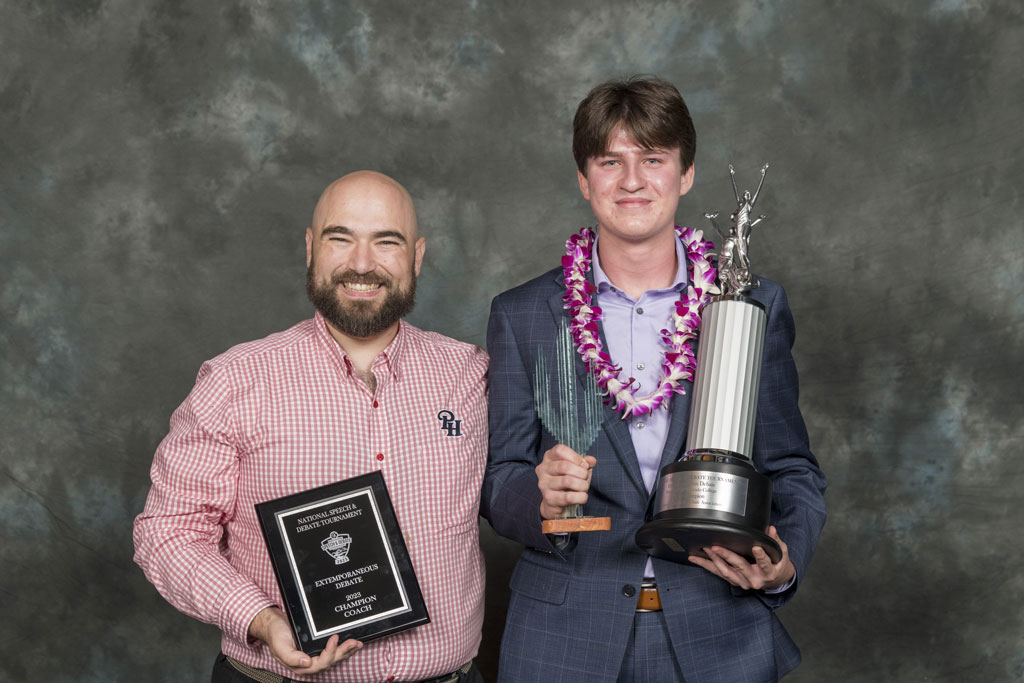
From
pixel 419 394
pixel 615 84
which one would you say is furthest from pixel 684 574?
pixel 615 84

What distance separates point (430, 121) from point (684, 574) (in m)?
2.68

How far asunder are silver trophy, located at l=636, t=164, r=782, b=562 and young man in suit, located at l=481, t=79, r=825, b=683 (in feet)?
0.50

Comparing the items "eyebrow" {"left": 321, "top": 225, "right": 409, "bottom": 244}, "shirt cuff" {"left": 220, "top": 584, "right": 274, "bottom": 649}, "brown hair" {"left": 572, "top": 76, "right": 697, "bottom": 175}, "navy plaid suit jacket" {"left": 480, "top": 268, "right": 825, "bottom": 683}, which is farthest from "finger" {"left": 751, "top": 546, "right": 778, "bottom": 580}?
"eyebrow" {"left": 321, "top": 225, "right": 409, "bottom": 244}

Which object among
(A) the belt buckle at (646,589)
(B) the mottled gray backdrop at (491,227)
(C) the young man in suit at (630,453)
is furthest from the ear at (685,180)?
(B) the mottled gray backdrop at (491,227)

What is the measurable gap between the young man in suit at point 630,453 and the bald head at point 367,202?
40cm

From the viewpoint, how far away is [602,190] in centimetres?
273

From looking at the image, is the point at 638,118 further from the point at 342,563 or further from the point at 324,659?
the point at 324,659

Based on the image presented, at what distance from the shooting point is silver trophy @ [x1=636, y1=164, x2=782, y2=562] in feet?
7.49

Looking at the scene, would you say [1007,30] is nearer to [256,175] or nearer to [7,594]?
[256,175]

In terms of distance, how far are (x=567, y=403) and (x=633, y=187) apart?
590mm

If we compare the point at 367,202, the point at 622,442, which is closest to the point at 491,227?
the point at 367,202

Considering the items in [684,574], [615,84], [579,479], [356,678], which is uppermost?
[615,84]

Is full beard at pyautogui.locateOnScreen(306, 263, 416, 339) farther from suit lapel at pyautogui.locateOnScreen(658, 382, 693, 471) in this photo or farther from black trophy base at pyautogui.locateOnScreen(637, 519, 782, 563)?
black trophy base at pyautogui.locateOnScreen(637, 519, 782, 563)

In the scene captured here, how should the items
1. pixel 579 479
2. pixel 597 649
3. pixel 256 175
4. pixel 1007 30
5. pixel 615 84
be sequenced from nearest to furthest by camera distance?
pixel 579 479, pixel 597 649, pixel 615 84, pixel 1007 30, pixel 256 175
